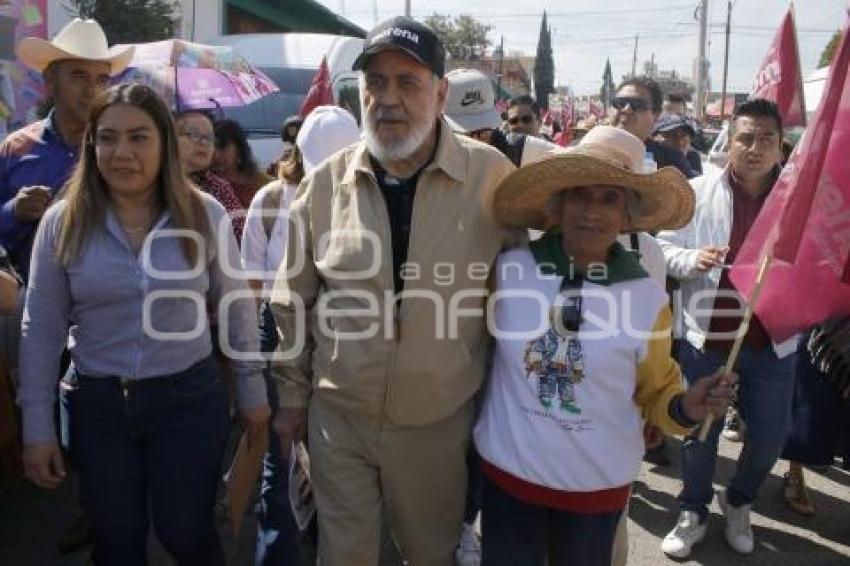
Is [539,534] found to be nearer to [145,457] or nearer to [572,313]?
[572,313]

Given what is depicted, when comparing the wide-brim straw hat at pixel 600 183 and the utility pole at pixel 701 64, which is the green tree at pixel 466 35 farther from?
the wide-brim straw hat at pixel 600 183

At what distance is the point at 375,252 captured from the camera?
7.79 feet

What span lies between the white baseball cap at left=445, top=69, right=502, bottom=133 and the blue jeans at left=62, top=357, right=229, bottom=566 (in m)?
2.16

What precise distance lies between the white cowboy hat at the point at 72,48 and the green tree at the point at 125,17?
928cm

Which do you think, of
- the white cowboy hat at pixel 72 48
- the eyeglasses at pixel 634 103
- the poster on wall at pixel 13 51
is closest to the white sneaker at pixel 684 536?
the eyeglasses at pixel 634 103

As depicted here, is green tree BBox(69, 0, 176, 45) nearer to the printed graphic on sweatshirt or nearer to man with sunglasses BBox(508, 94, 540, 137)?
man with sunglasses BBox(508, 94, 540, 137)

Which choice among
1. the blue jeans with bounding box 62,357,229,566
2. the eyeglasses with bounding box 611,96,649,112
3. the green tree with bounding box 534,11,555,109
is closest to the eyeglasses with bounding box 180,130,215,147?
the blue jeans with bounding box 62,357,229,566

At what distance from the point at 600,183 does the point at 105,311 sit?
157cm

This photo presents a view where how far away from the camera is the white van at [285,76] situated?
8703 mm

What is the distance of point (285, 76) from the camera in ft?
31.6

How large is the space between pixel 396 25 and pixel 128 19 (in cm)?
→ 1180

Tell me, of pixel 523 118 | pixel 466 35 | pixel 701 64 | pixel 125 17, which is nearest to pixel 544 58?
pixel 466 35

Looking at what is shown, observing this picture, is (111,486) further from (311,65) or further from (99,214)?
(311,65)

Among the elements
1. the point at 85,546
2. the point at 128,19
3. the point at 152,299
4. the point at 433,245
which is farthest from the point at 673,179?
the point at 128,19
